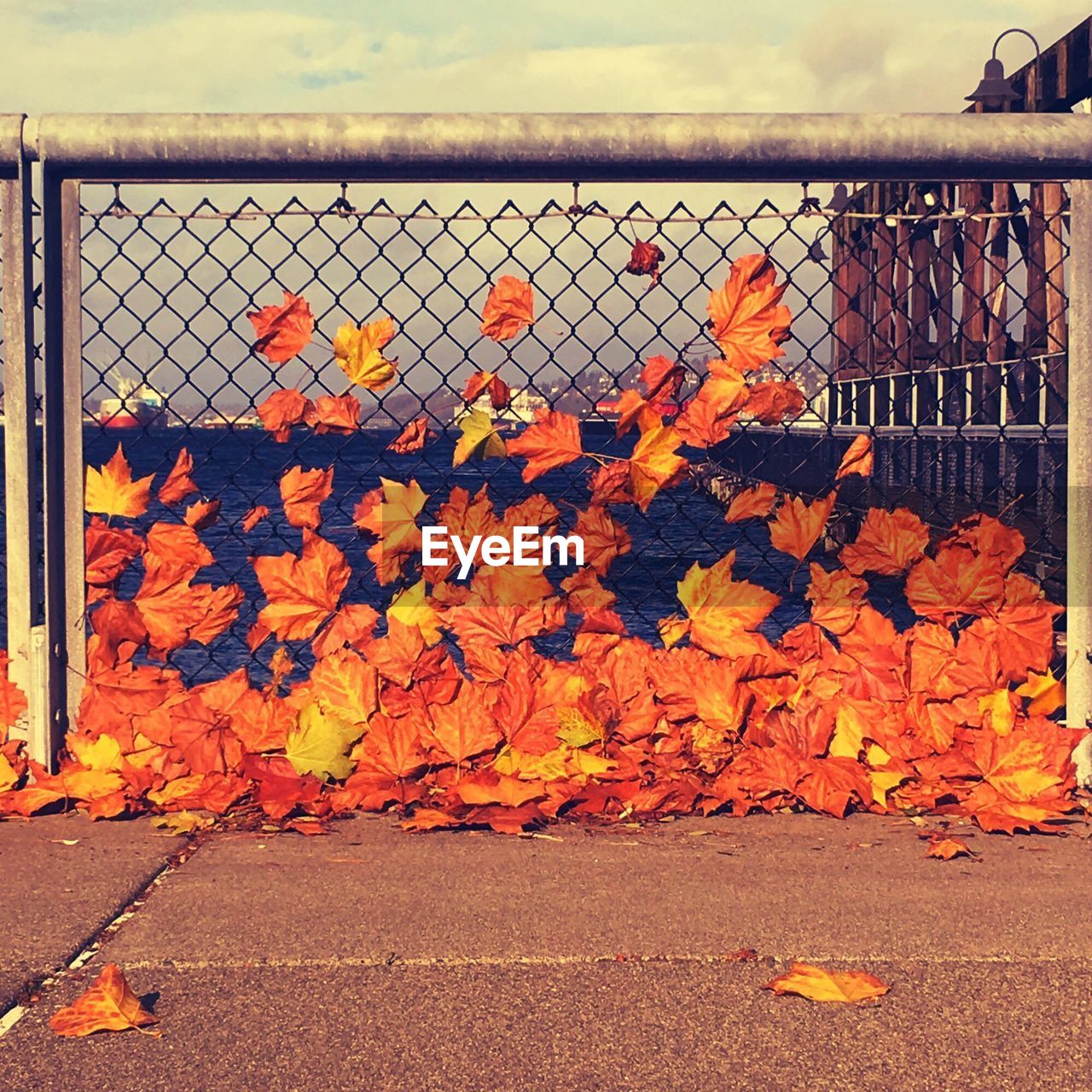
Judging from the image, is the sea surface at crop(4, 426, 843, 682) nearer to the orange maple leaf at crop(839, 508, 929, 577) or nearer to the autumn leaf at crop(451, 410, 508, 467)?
the autumn leaf at crop(451, 410, 508, 467)

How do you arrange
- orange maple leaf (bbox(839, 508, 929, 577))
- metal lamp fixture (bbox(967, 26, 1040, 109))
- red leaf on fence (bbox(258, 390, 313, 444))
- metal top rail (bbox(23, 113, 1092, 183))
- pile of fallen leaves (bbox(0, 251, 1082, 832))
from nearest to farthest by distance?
metal top rail (bbox(23, 113, 1092, 183)) < pile of fallen leaves (bbox(0, 251, 1082, 832)) < red leaf on fence (bbox(258, 390, 313, 444)) < orange maple leaf (bbox(839, 508, 929, 577)) < metal lamp fixture (bbox(967, 26, 1040, 109))

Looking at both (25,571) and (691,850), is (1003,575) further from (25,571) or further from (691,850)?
(25,571)

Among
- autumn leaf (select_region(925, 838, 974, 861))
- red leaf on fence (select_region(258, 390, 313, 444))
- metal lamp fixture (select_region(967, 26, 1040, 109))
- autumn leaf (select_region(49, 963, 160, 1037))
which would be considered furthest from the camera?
metal lamp fixture (select_region(967, 26, 1040, 109))

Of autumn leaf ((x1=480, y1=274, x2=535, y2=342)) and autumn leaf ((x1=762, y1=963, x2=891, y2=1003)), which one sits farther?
autumn leaf ((x1=480, y1=274, x2=535, y2=342))

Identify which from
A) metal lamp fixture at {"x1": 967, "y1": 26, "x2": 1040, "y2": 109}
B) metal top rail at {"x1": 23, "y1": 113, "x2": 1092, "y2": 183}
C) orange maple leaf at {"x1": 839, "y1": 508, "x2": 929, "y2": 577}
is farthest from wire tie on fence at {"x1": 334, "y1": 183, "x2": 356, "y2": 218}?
metal lamp fixture at {"x1": 967, "y1": 26, "x2": 1040, "y2": 109}

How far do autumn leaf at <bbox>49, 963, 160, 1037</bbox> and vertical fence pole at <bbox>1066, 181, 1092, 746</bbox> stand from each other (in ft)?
7.63

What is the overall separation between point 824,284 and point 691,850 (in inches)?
59.4

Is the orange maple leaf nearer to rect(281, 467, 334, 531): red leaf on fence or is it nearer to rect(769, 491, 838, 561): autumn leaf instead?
rect(769, 491, 838, 561): autumn leaf

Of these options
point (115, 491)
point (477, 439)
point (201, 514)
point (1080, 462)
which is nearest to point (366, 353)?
point (477, 439)

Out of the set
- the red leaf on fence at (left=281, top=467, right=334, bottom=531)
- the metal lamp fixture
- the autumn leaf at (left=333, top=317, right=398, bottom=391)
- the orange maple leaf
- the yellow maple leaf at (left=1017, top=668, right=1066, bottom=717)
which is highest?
the metal lamp fixture

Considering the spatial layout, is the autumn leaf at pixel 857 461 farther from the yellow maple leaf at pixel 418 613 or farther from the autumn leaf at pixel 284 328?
the autumn leaf at pixel 284 328

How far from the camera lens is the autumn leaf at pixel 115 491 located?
132 inches

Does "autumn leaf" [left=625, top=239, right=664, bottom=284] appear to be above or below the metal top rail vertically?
below
